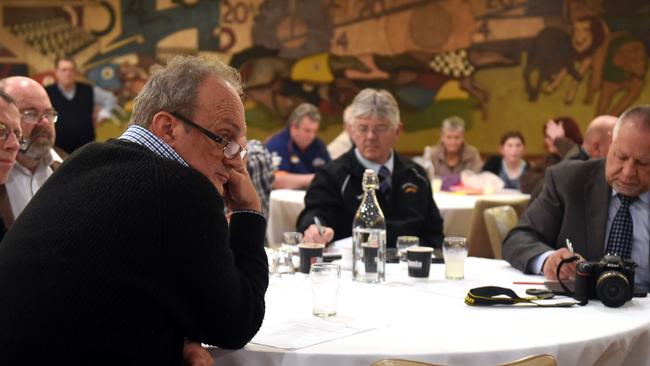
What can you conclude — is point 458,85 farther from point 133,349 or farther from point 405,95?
point 133,349

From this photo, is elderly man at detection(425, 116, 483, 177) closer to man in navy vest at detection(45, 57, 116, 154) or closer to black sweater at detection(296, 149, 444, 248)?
man in navy vest at detection(45, 57, 116, 154)

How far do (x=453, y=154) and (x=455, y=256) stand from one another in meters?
5.97

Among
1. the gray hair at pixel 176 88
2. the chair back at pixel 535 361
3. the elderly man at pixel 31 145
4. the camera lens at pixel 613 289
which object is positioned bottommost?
the camera lens at pixel 613 289

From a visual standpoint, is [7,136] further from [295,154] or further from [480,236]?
[295,154]

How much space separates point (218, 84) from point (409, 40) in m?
9.03

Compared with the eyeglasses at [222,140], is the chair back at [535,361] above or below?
below

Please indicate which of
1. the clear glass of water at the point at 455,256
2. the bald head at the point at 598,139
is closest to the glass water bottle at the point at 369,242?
the clear glass of water at the point at 455,256

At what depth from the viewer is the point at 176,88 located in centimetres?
220

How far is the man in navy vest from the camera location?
993 centimetres

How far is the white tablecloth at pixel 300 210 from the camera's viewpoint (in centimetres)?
623

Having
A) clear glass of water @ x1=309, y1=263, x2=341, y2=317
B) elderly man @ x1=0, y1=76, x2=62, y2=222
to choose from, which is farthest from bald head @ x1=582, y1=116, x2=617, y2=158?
clear glass of water @ x1=309, y1=263, x2=341, y2=317

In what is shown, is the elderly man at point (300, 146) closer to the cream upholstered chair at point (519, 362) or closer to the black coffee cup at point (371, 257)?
the black coffee cup at point (371, 257)

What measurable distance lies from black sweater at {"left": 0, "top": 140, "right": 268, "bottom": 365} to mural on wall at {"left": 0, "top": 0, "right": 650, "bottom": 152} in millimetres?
8936

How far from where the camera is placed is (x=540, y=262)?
3.38 meters
